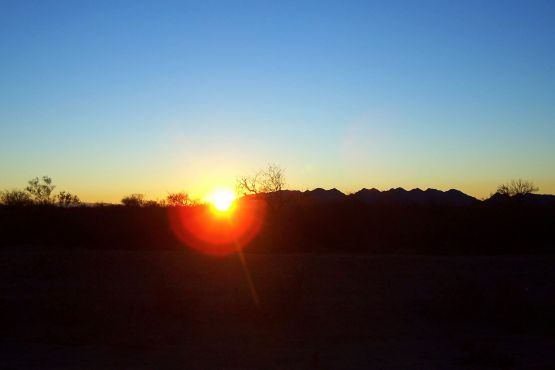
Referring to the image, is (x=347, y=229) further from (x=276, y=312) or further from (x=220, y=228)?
(x=276, y=312)

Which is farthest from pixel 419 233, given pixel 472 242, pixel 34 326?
pixel 34 326

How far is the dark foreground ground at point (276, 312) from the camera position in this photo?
13.4 metres

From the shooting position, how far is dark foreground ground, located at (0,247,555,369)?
1338 cm

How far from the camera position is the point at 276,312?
16422mm

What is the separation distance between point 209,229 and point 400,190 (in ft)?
193

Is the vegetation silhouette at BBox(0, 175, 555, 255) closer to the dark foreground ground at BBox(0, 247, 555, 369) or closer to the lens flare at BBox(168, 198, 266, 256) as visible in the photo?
the lens flare at BBox(168, 198, 266, 256)

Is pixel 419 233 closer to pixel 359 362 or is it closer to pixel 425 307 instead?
pixel 425 307

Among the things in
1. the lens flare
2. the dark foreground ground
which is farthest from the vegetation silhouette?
the dark foreground ground

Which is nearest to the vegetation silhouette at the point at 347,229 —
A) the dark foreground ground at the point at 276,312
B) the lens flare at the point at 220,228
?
the lens flare at the point at 220,228

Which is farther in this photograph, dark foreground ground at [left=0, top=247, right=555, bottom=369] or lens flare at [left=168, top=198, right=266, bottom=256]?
lens flare at [left=168, top=198, right=266, bottom=256]

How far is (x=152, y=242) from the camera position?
114ft

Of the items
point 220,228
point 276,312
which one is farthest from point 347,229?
point 276,312

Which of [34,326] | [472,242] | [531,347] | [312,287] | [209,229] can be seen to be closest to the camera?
[531,347]

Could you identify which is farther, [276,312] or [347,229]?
[347,229]
